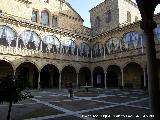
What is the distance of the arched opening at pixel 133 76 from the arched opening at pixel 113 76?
5.49 feet

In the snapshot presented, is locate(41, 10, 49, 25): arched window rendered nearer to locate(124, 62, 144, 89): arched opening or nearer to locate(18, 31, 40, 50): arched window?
locate(18, 31, 40, 50): arched window

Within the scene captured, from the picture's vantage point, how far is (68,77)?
31359 millimetres

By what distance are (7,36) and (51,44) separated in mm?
6536

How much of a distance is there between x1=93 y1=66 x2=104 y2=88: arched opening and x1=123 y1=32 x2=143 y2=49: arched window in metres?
8.51

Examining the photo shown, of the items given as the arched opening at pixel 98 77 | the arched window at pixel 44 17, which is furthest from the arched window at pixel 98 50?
the arched window at pixel 44 17

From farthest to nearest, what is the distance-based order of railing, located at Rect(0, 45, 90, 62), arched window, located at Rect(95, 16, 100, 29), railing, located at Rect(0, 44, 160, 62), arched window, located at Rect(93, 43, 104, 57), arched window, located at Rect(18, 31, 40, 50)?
arched window, located at Rect(95, 16, 100, 29) < arched window, located at Rect(93, 43, 104, 57) < arched window, located at Rect(18, 31, 40, 50) < railing, located at Rect(0, 44, 160, 62) < railing, located at Rect(0, 45, 90, 62)

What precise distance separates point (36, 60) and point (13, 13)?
799 cm

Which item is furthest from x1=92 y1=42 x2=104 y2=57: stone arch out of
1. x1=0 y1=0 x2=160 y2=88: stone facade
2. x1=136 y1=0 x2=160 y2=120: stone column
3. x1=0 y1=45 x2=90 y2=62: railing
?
x1=136 y1=0 x2=160 y2=120: stone column

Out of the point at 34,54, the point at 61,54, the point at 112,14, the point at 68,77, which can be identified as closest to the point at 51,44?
the point at 61,54

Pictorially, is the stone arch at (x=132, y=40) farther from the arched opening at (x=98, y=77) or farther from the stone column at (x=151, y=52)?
the stone column at (x=151, y=52)

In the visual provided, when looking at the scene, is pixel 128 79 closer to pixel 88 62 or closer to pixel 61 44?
pixel 88 62

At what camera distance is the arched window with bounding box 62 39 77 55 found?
93.7ft

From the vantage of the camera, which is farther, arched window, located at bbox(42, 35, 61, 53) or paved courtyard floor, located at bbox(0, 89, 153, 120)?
arched window, located at bbox(42, 35, 61, 53)

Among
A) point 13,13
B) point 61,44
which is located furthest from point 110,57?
point 13,13
